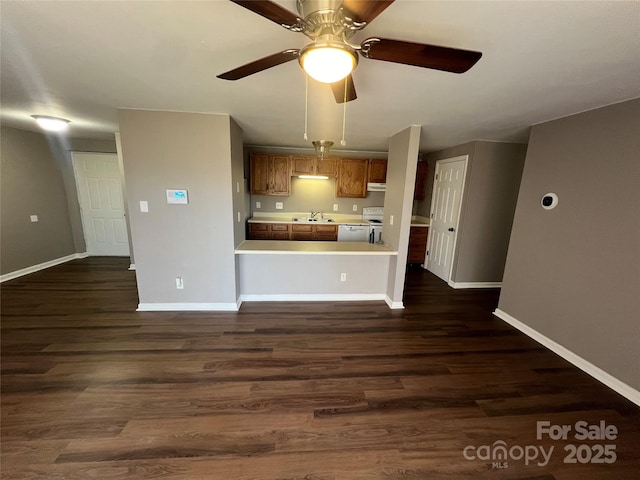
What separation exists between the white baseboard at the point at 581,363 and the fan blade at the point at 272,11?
11.1 feet

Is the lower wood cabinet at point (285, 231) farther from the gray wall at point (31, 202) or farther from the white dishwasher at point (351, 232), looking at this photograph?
the gray wall at point (31, 202)

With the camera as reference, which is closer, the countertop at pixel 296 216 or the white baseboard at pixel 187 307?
the white baseboard at pixel 187 307

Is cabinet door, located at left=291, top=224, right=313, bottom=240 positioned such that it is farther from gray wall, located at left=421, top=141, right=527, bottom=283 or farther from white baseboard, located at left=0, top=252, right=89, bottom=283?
white baseboard, located at left=0, top=252, right=89, bottom=283

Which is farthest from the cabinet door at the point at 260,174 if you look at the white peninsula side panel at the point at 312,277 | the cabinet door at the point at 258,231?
the white peninsula side panel at the point at 312,277

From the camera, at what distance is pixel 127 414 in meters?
1.72

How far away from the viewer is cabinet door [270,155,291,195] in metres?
4.91

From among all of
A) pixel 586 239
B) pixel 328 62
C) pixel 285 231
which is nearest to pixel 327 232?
pixel 285 231

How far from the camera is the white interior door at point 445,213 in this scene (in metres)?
4.11

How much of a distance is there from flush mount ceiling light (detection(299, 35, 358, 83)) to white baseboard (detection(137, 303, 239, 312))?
9.32 ft

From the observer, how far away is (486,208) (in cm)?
390

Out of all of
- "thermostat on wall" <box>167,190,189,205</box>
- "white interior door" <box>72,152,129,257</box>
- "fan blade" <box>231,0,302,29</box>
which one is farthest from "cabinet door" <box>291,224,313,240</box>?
"fan blade" <box>231,0,302,29</box>

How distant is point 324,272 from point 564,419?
8.37 feet

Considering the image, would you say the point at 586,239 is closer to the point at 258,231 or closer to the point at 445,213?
the point at 445,213

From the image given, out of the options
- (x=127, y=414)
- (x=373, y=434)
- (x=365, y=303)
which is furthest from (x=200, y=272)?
(x=373, y=434)
